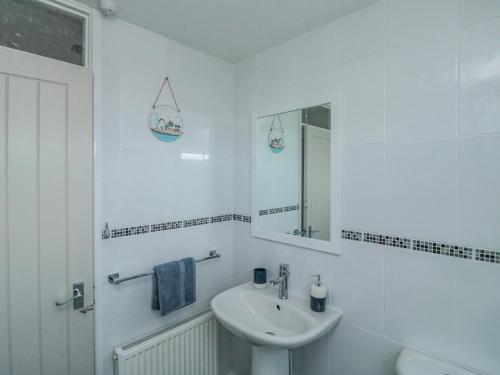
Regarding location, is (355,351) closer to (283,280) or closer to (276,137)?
(283,280)

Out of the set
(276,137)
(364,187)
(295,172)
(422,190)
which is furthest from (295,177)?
(422,190)

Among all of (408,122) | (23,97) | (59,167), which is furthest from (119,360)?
(408,122)

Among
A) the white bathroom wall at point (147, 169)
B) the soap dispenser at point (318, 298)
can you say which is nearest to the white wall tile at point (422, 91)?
the soap dispenser at point (318, 298)

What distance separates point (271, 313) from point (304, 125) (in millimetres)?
1134

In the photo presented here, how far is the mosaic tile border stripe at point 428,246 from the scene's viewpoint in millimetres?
1038

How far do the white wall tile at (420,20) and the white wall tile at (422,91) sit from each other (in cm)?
2

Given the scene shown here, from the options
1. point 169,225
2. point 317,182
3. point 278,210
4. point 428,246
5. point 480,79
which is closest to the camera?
→ point 480,79

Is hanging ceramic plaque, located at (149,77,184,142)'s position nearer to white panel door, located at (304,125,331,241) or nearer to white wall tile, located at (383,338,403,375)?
white panel door, located at (304,125,331,241)

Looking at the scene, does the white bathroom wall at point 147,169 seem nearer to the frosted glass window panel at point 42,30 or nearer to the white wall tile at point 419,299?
the frosted glass window panel at point 42,30

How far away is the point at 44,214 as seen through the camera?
1217 mm

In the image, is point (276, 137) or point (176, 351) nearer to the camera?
point (176, 351)

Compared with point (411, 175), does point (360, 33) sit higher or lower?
higher

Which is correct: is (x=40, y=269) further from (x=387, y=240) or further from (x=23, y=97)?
(x=387, y=240)

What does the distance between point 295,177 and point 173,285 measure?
98 cm
